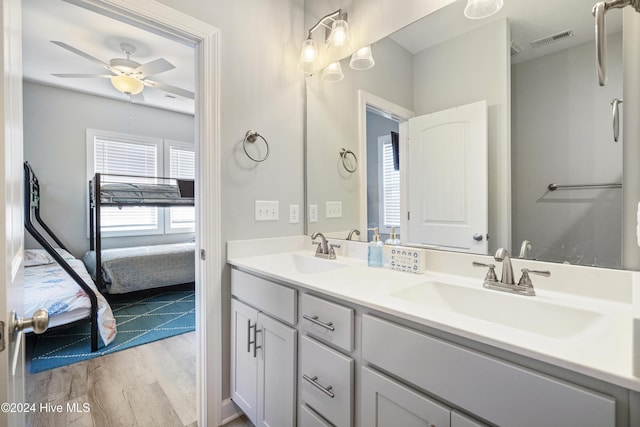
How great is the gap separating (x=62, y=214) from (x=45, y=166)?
65cm

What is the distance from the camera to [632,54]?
92cm

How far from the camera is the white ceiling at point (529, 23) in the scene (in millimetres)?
992

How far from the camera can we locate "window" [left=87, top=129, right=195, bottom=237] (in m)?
4.25

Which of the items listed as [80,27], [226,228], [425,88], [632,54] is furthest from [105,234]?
[632,54]

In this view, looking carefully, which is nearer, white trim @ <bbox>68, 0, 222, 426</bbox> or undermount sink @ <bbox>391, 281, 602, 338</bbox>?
undermount sink @ <bbox>391, 281, 602, 338</bbox>

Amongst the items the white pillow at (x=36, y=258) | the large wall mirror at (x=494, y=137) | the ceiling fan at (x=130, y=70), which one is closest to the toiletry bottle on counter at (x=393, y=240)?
the large wall mirror at (x=494, y=137)

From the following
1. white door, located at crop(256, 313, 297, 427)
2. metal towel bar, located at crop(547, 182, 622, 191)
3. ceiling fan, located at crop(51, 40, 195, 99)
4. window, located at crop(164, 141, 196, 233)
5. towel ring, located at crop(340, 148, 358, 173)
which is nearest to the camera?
metal towel bar, located at crop(547, 182, 622, 191)

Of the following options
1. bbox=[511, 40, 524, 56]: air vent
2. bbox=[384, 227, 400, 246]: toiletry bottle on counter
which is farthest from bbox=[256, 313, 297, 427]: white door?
bbox=[511, 40, 524, 56]: air vent

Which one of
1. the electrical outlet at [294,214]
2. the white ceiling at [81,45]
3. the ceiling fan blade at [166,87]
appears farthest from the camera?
the ceiling fan blade at [166,87]

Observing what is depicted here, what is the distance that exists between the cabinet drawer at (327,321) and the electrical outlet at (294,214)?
82cm

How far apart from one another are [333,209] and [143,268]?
9.13 ft

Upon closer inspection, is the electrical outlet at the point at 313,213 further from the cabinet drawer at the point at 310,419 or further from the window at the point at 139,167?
the window at the point at 139,167

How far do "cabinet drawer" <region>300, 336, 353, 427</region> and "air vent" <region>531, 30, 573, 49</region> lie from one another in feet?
4.42

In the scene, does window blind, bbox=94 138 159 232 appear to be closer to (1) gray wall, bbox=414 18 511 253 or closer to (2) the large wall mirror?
(2) the large wall mirror
